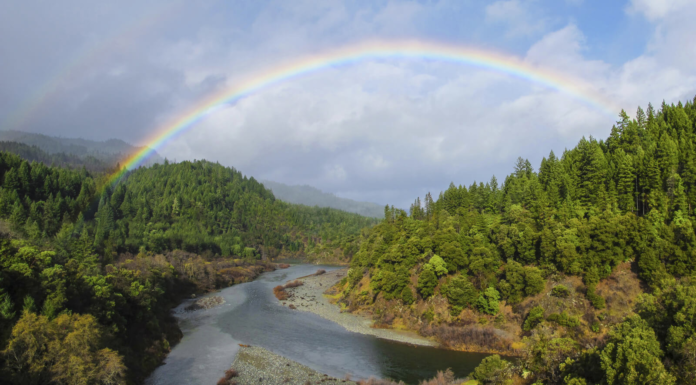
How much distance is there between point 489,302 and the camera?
186 feet

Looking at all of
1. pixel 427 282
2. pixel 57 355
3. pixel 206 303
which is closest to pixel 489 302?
pixel 427 282

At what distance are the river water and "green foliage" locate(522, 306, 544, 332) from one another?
756cm

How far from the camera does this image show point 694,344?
61.0ft

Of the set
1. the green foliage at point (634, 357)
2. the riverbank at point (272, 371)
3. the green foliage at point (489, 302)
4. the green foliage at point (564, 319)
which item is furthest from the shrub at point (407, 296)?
the green foliage at point (634, 357)

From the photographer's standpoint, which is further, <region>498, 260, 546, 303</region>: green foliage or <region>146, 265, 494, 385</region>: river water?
<region>498, 260, 546, 303</region>: green foliage

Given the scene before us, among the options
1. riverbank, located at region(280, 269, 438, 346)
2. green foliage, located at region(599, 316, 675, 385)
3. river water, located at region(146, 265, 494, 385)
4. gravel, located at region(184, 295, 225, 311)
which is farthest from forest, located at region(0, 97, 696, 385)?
gravel, located at region(184, 295, 225, 311)

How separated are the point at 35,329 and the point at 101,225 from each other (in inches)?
4824

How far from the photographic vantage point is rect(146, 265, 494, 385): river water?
42.9 meters

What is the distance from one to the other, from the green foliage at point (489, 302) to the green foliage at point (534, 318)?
531 cm

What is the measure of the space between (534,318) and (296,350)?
32079 millimetres

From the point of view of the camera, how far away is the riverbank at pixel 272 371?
130 feet

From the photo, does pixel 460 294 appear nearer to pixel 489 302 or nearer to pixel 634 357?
pixel 489 302

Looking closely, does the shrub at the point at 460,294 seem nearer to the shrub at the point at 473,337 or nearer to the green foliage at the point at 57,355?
the shrub at the point at 473,337

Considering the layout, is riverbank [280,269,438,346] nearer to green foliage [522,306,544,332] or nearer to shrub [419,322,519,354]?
shrub [419,322,519,354]
